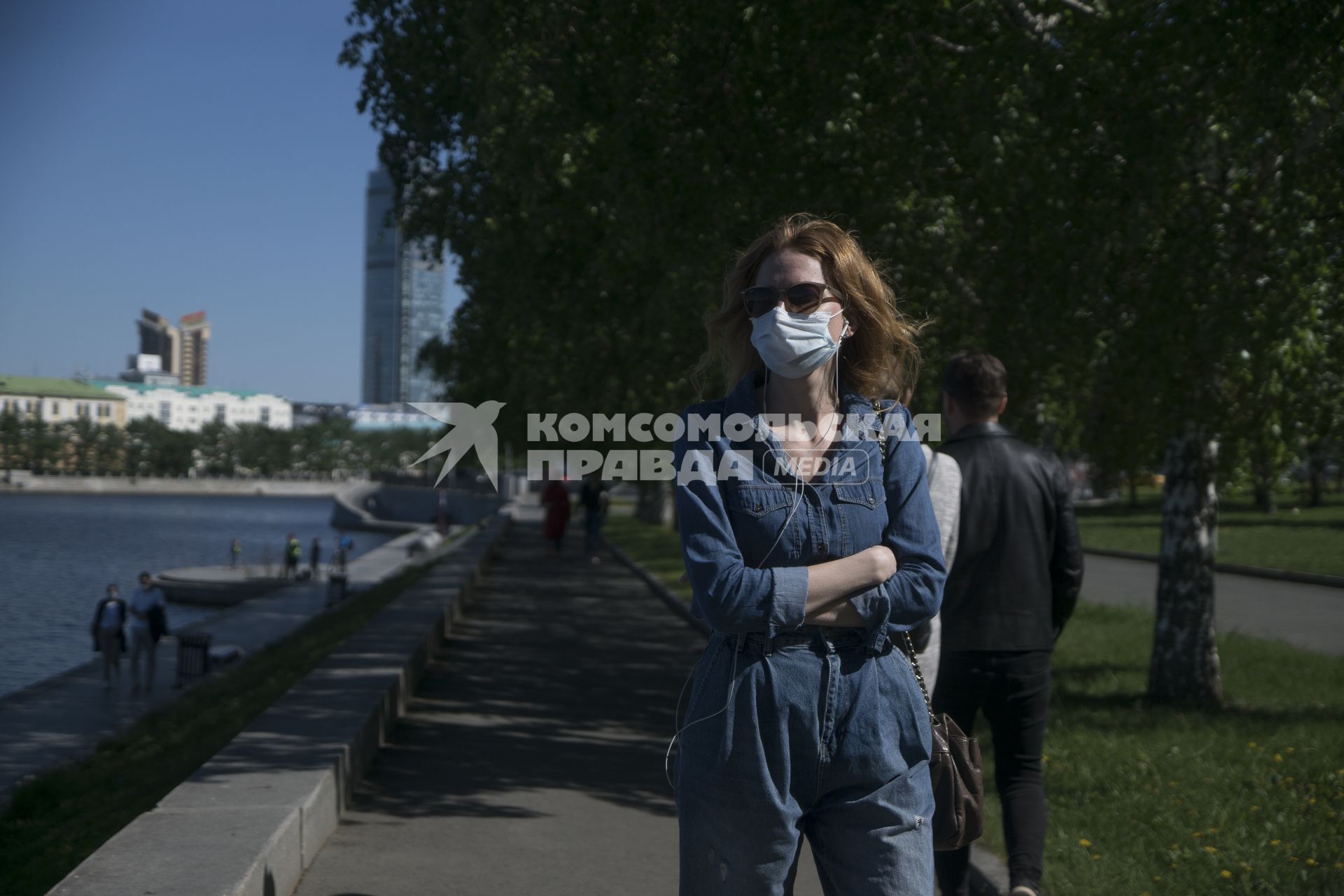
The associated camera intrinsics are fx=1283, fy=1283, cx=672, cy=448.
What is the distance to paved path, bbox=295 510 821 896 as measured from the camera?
5.07 metres

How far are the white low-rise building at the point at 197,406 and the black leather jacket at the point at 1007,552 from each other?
8067 centimetres

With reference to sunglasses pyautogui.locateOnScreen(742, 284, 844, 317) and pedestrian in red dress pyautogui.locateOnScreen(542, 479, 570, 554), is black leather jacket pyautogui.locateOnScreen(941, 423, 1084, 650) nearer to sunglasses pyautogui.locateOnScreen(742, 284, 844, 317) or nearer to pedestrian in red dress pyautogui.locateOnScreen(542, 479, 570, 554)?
sunglasses pyautogui.locateOnScreen(742, 284, 844, 317)

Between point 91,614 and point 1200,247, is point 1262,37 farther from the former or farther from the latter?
point 91,614

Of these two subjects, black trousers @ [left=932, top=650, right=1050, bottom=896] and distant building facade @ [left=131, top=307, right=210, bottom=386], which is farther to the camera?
distant building facade @ [left=131, top=307, right=210, bottom=386]

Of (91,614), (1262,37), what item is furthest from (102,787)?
(91,614)

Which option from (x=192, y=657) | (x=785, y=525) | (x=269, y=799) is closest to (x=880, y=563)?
(x=785, y=525)

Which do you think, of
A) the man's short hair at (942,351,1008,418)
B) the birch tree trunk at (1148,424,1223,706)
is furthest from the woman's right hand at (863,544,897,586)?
the birch tree trunk at (1148,424,1223,706)

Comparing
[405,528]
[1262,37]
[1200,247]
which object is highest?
[1262,37]

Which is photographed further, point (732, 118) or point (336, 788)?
point (732, 118)

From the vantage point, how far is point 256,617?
1126 inches

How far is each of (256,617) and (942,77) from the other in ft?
79.6

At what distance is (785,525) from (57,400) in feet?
140

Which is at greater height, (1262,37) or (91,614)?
(1262,37)

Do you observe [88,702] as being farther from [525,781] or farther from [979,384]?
[979,384]
